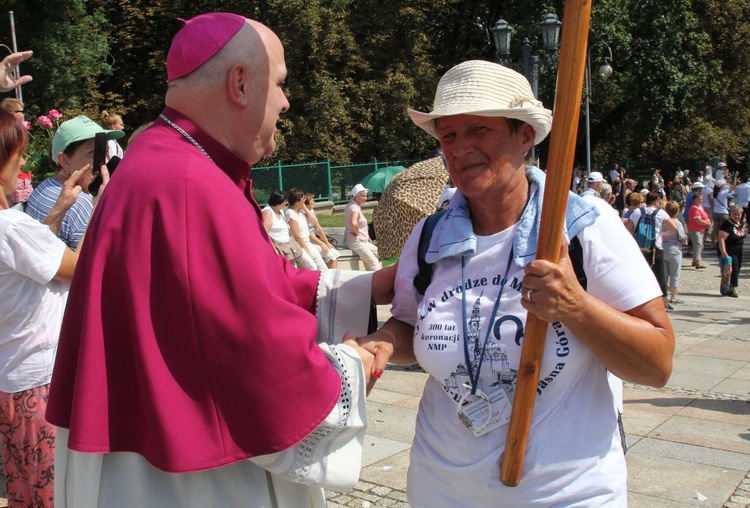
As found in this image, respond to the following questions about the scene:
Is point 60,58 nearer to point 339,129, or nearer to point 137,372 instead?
point 339,129

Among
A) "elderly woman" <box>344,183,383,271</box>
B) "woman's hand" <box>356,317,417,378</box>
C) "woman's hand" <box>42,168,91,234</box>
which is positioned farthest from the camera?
"elderly woman" <box>344,183,383,271</box>

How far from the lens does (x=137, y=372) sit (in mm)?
1926

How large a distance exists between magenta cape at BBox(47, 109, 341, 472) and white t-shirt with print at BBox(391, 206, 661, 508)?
0.49 meters

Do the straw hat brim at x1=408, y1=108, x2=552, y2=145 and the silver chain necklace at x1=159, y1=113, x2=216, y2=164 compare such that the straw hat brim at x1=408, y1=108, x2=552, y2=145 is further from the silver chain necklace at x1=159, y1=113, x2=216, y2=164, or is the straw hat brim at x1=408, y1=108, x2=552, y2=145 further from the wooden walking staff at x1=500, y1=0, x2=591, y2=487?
the silver chain necklace at x1=159, y1=113, x2=216, y2=164

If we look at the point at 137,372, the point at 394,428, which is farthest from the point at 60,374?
the point at 394,428

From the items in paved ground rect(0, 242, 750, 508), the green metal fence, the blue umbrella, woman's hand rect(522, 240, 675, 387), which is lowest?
the green metal fence

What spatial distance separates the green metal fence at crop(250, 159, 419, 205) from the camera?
81.3ft

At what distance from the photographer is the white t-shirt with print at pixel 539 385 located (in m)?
2.20

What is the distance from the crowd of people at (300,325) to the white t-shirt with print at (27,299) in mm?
1270

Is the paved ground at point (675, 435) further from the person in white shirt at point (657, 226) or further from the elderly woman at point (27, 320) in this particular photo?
the person in white shirt at point (657, 226)

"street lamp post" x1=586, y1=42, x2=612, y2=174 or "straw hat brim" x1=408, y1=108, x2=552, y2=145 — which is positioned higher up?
"straw hat brim" x1=408, y1=108, x2=552, y2=145

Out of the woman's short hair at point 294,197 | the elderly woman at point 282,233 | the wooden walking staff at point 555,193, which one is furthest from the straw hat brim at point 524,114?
the woman's short hair at point 294,197

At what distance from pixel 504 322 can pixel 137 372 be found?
3.30ft

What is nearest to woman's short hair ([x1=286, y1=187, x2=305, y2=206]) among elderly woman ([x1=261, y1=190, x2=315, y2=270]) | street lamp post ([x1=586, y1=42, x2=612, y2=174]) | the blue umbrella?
elderly woman ([x1=261, y1=190, x2=315, y2=270])
